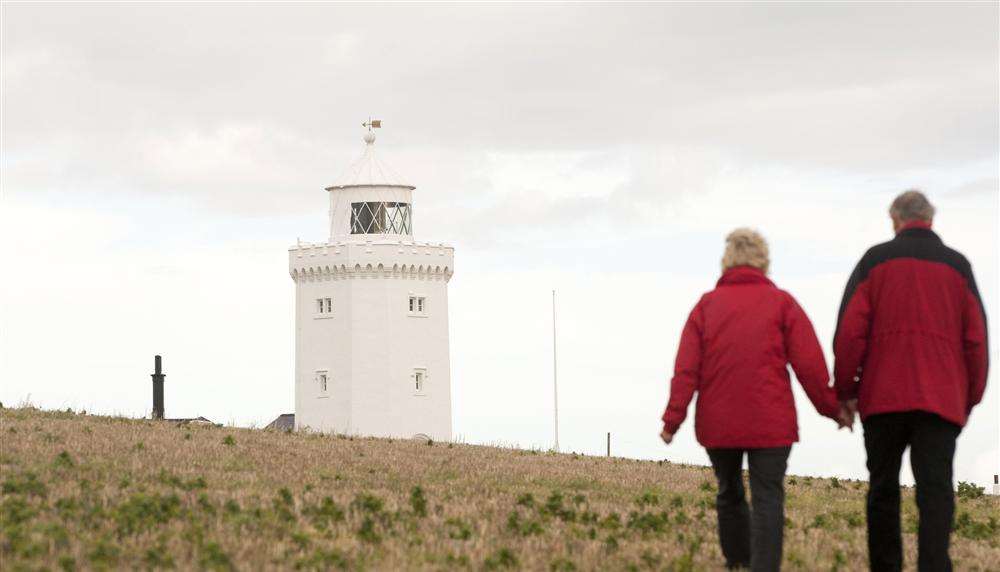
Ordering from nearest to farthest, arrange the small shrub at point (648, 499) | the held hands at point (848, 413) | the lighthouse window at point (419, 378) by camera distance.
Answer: the held hands at point (848, 413)
the small shrub at point (648, 499)
the lighthouse window at point (419, 378)

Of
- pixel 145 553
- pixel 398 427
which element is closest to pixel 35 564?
pixel 145 553

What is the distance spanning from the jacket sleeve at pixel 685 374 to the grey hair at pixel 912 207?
1.77 metres

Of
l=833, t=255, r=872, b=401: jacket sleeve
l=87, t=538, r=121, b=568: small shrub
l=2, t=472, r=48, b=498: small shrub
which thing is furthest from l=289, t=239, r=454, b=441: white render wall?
l=833, t=255, r=872, b=401: jacket sleeve

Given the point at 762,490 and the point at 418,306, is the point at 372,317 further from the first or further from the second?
the point at 762,490

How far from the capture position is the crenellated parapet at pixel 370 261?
3046 inches

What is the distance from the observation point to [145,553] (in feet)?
37.1

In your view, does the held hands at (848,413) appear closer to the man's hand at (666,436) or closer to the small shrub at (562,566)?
the man's hand at (666,436)

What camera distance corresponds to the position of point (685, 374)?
36.9 feet

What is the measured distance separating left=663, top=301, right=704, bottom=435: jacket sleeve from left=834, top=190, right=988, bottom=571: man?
1095 millimetres

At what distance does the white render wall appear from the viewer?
7531cm

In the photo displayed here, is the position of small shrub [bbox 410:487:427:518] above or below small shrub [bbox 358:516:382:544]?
above

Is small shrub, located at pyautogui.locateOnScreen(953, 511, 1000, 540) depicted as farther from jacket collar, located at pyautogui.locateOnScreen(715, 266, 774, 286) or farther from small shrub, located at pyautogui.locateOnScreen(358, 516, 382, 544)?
small shrub, located at pyautogui.locateOnScreen(358, 516, 382, 544)

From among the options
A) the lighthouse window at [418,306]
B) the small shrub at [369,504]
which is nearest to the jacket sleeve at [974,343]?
the small shrub at [369,504]

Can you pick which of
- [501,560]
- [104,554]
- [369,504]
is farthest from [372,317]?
[104,554]
